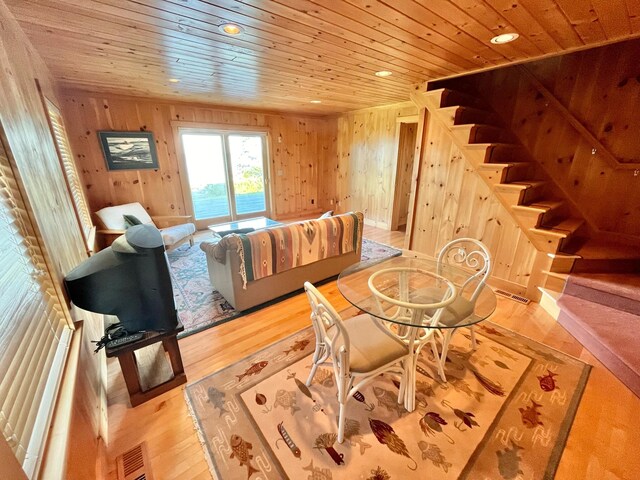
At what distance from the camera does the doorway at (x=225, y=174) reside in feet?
15.7

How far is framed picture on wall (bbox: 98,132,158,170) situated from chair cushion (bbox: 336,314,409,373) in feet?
14.1

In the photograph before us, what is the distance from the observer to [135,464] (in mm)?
1282

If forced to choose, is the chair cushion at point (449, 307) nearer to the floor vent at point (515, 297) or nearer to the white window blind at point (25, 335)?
the floor vent at point (515, 297)

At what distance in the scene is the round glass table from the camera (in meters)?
1.47

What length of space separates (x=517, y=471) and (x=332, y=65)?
310 centimetres

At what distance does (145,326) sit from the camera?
1473 mm

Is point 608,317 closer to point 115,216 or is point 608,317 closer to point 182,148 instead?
point 115,216

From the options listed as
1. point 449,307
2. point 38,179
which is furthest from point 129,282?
point 449,307

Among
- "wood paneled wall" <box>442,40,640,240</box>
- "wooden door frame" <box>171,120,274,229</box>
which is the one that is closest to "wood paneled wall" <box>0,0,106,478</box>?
"wooden door frame" <box>171,120,274,229</box>

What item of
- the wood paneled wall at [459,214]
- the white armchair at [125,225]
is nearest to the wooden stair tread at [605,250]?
the wood paneled wall at [459,214]

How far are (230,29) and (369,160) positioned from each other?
3.95 meters

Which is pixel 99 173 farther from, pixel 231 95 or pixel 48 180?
pixel 48 180

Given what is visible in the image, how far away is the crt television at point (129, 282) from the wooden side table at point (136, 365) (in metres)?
0.09

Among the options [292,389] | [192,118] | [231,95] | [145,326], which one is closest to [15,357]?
[145,326]
